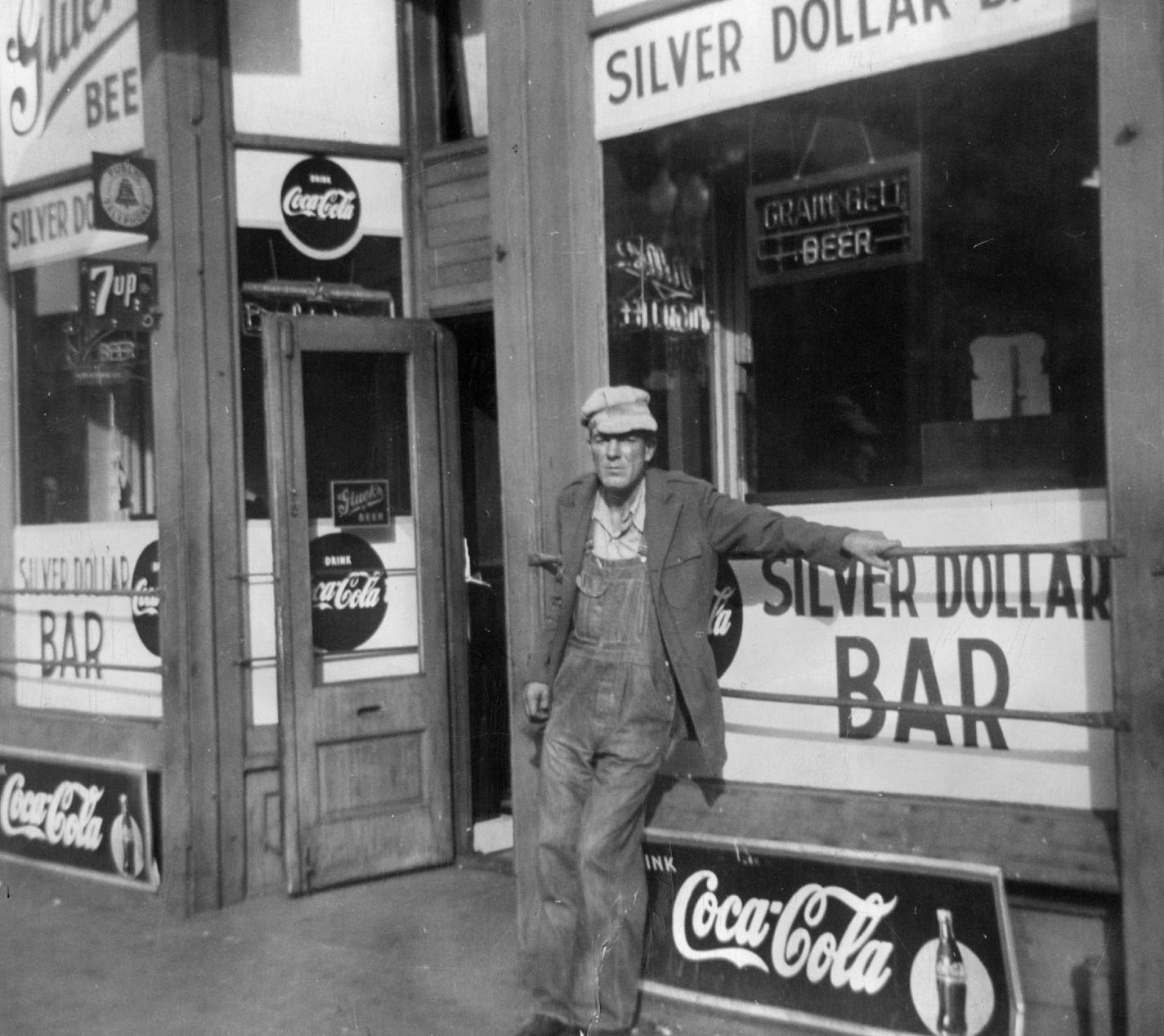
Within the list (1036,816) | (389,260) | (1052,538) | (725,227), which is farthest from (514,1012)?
(389,260)

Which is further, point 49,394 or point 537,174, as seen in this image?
point 49,394

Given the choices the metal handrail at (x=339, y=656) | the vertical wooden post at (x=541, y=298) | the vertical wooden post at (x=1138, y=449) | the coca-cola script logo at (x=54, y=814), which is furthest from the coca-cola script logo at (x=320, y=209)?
the vertical wooden post at (x=1138, y=449)

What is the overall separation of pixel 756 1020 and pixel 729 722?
985 millimetres

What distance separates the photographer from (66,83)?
23.1 ft

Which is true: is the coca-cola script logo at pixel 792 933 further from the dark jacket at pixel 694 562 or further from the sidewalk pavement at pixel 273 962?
the sidewalk pavement at pixel 273 962

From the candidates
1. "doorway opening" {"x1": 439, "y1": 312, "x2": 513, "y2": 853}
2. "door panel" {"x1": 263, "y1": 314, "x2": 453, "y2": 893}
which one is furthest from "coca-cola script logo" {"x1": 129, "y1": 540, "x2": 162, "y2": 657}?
"doorway opening" {"x1": 439, "y1": 312, "x2": 513, "y2": 853}

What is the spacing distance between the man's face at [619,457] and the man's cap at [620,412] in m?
0.03

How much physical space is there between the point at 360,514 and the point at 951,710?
333 centimetres

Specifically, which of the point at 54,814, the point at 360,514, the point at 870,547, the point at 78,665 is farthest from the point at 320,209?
the point at 870,547

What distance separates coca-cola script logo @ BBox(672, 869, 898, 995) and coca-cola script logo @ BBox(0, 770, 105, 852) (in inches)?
135

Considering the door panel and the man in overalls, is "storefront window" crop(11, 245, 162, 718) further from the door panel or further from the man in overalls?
the man in overalls

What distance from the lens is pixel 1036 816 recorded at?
409 centimetres

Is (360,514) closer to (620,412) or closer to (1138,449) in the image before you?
→ (620,412)

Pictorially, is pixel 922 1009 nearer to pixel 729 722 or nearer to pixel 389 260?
pixel 729 722
